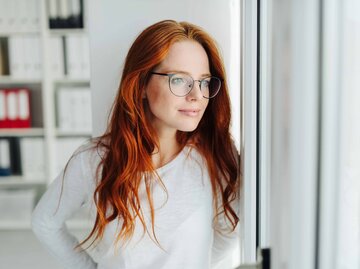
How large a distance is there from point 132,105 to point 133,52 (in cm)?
12

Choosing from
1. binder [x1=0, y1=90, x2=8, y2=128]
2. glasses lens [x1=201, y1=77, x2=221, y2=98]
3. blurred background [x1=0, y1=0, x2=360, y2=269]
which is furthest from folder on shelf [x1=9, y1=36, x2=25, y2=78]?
glasses lens [x1=201, y1=77, x2=221, y2=98]

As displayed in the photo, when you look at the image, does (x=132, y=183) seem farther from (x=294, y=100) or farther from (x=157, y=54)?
(x=294, y=100)

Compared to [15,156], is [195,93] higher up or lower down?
higher up

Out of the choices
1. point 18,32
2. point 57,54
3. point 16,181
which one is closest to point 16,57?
point 18,32

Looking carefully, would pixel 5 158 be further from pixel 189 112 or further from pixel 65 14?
pixel 189 112

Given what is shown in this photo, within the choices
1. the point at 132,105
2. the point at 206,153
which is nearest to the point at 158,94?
the point at 132,105

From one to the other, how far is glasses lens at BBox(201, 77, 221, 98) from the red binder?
8.11ft

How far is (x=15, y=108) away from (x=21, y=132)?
173mm

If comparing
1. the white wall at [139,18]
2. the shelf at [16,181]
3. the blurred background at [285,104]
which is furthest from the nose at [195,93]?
the shelf at [16,181]

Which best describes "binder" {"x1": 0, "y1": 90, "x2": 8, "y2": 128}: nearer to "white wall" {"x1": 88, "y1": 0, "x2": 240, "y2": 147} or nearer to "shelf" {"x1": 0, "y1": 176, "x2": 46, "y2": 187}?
"shelf" {"x1": 0, "y1": 176, "x2": 46, "y2": 187}

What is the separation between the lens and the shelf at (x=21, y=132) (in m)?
3.34

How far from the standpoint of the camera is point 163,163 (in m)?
1.19

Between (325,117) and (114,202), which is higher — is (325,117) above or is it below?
above

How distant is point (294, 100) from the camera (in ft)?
1.80
